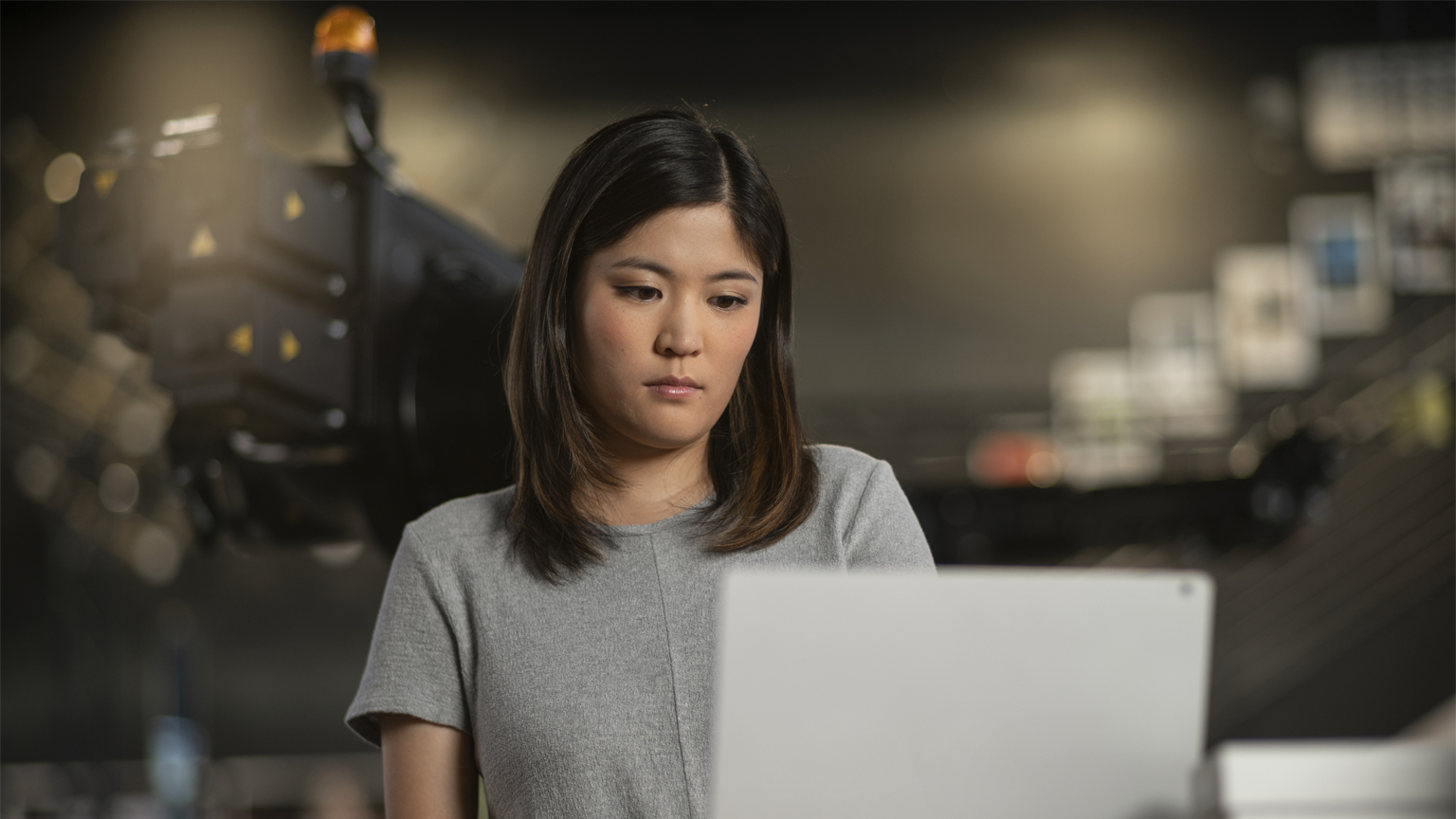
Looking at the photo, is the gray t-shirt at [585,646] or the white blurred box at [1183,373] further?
the white blurred box at [1183,373]

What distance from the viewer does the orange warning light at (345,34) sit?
1189mm

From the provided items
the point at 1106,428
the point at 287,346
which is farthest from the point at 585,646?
the point at 1106,428

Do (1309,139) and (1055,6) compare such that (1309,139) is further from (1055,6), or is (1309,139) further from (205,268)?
(205,268)

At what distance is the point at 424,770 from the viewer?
812 mm

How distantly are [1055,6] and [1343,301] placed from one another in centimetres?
148

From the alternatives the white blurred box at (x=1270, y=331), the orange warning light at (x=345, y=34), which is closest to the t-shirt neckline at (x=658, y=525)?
the orange warning light at (x=345, y=34)

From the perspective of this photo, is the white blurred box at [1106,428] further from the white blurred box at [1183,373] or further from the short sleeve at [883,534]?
the short sleeve at [883,534]

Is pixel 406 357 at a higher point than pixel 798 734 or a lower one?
higher

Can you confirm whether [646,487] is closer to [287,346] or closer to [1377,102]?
[287,346]

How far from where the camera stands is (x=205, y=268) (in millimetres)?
1074

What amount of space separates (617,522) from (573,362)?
125 mm

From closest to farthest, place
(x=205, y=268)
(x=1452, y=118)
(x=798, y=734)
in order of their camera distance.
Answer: (x=798, y=734), (x=205, y=268), (x=1452, y=118)

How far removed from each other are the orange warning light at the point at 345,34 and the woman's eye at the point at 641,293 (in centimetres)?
55

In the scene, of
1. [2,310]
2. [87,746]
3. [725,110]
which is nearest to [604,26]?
[725,110]
